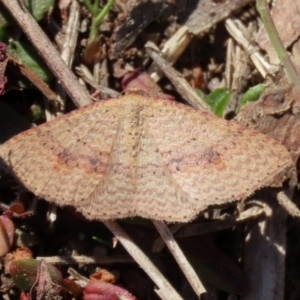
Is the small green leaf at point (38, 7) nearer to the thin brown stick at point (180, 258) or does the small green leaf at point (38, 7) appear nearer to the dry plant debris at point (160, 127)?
the dry plant debris at point (160, 127)

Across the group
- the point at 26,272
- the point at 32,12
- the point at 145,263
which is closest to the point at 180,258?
the point at 145,263

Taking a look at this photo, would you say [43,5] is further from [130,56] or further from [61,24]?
[130,56]

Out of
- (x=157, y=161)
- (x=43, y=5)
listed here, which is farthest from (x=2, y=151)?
(x=43, y=5)

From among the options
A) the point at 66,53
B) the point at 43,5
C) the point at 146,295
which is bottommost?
the point at 146,295

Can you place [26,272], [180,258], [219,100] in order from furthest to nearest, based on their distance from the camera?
1. [219,100]
2. [26,272]
3. [180,258]

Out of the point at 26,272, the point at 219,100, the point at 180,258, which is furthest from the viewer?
the point at 219,100

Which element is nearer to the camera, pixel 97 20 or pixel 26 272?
pixel 26 272

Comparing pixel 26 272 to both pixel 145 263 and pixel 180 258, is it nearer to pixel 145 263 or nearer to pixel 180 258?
pixel 145 263

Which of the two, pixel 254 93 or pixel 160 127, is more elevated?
pixel 160 127
